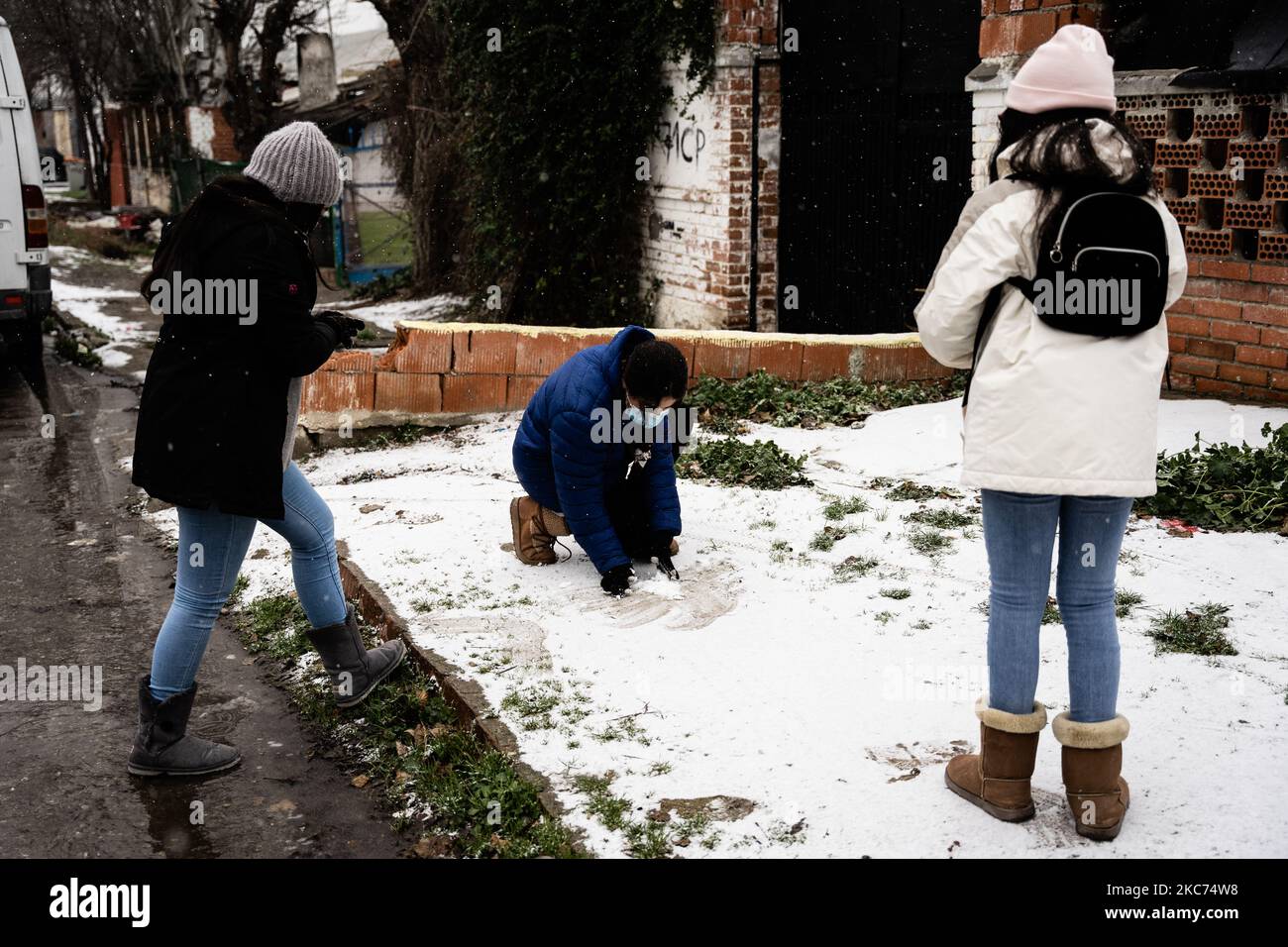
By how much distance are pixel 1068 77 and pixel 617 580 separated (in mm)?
2474

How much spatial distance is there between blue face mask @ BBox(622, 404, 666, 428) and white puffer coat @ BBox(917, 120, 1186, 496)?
180 cm

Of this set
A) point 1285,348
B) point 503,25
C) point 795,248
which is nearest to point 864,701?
point 1285,348

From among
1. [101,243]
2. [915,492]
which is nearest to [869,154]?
[915,492]

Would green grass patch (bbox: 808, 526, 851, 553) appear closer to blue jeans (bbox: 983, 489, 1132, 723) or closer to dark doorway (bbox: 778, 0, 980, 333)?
blue jeans (bbox: 983, 489, 1132, 723)

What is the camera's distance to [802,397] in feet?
Answer: 23.3

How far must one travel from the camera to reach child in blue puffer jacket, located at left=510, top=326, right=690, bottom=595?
4375 millimetres

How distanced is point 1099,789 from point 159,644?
252 centimetres

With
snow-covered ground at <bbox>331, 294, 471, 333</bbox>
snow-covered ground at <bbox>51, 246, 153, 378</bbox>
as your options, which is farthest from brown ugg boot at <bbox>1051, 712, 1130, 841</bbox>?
snow-covered ground at <bbox>331, 294, 471, 333</bbox>

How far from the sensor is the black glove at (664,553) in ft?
15.6

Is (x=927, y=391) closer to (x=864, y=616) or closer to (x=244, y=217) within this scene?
(x=864, y=616)

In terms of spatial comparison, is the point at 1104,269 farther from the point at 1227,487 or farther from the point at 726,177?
the point at 726,177

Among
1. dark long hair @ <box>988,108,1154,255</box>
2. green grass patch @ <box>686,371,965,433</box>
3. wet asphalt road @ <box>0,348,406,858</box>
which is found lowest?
wet asphalt road @ <box>0,348,406,858</box>

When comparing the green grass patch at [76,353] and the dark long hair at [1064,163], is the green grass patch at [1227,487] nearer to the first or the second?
the dark long hair at [1064,163]

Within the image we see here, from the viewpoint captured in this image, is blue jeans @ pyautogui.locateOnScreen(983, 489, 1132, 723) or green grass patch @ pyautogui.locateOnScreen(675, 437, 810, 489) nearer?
blue jeans @ pyautogui.locateOnScreen(983, 489, 1132, 723)
